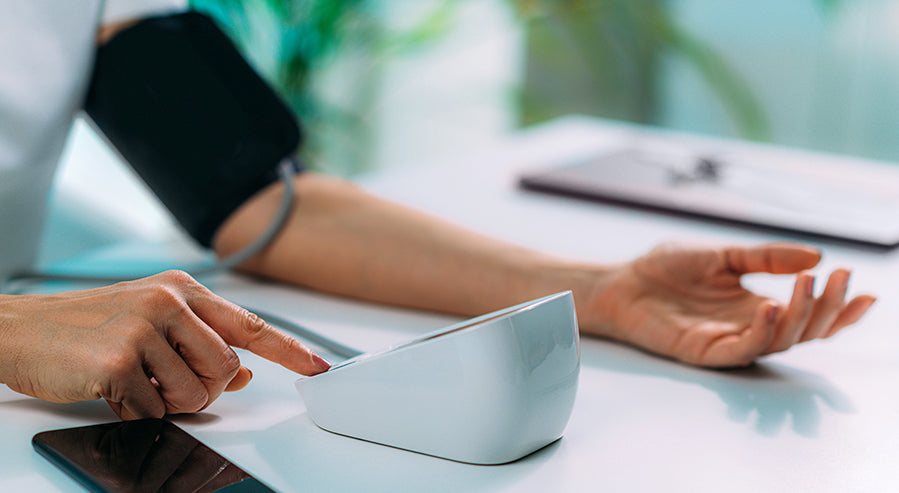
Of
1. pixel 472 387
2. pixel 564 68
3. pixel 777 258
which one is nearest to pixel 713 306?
pixel 777 258

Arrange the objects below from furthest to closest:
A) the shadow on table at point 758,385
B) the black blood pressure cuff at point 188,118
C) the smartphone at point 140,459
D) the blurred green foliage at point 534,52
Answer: the blurred green foliage at point 534,52 → the black blood pressure cuff at point 188,118 → the shadow on table at point 758,385 → the smartphone at point 140,459

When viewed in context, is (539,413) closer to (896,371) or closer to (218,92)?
(896,371)

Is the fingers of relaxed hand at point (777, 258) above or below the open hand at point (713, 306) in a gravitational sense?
above

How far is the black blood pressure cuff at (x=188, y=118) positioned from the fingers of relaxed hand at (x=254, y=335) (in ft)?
0.94

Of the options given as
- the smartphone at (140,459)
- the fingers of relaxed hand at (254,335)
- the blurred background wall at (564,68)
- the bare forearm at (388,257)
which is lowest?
the blurred background wall at (564,68)

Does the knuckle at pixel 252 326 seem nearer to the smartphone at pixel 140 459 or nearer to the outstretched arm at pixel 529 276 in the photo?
the smartphone at pixel 140 459

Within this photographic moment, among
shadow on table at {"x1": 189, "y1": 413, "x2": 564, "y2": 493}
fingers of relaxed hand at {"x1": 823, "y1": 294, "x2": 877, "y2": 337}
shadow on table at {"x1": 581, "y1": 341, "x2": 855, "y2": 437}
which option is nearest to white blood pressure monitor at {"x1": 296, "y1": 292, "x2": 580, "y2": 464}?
shadow on table at {"x1": 189, "y1": 413, "x2": 564, "y2": 493}

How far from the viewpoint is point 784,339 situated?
1.79ft

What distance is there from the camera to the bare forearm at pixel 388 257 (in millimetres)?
653

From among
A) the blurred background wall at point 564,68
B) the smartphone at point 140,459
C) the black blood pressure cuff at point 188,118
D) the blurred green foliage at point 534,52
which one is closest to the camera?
the smartphone at point 140,459

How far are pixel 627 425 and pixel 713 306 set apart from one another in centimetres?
17

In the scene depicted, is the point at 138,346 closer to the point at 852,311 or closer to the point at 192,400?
the point at 192,400

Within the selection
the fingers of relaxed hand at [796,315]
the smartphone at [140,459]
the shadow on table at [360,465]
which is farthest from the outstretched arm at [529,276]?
the smartphone at [140,459]

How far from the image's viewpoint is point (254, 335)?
455 millimetres
